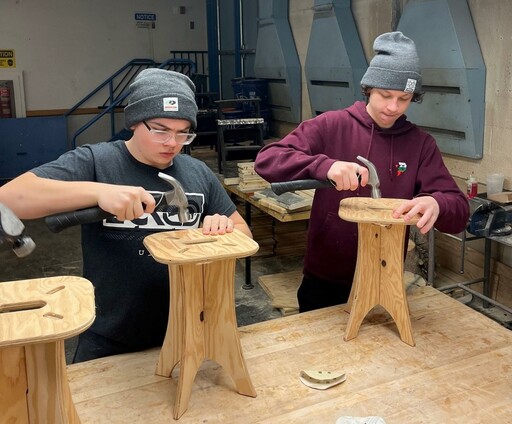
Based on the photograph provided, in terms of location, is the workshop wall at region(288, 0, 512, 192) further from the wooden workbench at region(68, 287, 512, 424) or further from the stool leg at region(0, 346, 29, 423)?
the stool leg at region(0, 346, 29, 423)

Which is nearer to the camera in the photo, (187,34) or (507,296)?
(507,296)

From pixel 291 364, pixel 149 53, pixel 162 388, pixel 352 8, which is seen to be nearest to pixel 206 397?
pixel 162 388

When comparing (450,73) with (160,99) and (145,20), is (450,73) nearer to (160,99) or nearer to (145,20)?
(160,99)

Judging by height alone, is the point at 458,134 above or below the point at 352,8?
below

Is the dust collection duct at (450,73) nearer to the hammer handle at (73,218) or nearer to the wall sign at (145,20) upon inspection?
the hammer handle at (73,218)

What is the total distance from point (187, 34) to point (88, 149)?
7.51 metres

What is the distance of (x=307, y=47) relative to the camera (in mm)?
5348

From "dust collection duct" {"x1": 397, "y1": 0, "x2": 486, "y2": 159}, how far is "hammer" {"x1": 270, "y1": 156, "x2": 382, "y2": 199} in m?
1.85

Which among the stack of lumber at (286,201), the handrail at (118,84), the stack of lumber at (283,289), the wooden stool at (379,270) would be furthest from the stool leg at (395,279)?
the handrail at (118,84)

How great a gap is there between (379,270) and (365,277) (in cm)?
5

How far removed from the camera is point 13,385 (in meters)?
0.98

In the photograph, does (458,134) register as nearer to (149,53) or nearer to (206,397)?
(206,397)

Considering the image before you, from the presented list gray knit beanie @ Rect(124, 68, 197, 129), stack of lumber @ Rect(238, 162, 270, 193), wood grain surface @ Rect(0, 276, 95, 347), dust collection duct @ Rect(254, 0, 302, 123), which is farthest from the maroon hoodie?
dust collection duct @ Rect(254, 0, 302, 123)

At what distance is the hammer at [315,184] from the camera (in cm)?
154
